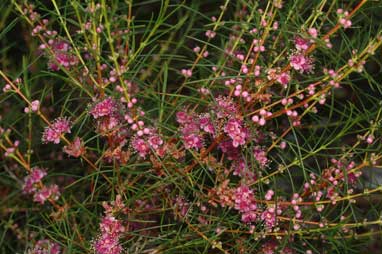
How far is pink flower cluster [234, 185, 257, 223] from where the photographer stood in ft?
4.46

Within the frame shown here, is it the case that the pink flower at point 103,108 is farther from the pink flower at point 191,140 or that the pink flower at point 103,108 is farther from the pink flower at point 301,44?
the pink flower at point 301,44

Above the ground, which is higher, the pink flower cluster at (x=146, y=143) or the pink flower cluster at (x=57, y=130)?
the pink flower cluster at (x=57, y=130)

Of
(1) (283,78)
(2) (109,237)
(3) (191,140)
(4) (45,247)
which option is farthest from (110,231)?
(1) (283,78)

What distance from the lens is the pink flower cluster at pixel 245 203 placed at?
1360mm

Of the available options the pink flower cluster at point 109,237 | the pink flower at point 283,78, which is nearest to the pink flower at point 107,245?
the pink flower cluster at point 109,237

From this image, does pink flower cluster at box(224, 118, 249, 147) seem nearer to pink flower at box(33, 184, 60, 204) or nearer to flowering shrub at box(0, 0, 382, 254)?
flowering shrub at box(0, 0, 382, 254)

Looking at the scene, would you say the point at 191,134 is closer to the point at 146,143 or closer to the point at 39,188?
the point at 146,143

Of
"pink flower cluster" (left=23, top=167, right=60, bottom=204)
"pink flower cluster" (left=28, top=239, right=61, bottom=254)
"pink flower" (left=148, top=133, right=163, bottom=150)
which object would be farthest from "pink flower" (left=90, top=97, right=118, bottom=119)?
"pink flower cluster" (left=28, top=239, right=61, bottom=254)

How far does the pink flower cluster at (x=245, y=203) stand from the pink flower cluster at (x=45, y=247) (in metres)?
0.44

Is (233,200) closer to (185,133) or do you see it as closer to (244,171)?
(244,171)

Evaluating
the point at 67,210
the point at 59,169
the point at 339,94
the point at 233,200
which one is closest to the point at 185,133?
the point at 233,200

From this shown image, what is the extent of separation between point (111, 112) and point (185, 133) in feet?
0.57

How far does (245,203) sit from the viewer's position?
1.36m

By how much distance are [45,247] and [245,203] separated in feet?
1.60
